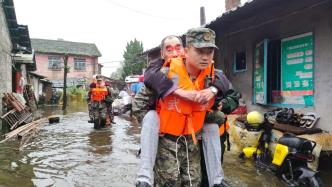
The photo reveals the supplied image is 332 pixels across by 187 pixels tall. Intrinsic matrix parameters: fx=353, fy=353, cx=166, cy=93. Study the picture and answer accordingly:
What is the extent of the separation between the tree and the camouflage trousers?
165ft

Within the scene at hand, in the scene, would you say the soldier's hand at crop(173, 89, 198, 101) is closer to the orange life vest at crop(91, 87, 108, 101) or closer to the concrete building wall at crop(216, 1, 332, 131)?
the concrete building wall at crop(216, 1, 332, 131)

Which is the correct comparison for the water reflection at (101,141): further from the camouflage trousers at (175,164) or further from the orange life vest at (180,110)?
the orange life vest at (180,110)

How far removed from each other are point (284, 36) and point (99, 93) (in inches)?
264

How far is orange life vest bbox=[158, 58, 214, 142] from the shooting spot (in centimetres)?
269

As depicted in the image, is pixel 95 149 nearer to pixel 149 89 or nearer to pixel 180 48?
pixel 180 48

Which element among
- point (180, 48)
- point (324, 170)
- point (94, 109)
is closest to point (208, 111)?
point (180, 48)

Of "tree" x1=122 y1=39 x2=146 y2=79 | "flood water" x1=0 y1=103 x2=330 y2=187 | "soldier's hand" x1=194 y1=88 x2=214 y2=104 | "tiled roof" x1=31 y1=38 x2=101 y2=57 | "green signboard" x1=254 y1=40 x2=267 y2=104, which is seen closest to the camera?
"soldier's hand" x1=194 y1=88 x2=214 y2=104

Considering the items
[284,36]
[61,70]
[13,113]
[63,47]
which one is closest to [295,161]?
[284,36]

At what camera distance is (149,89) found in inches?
111

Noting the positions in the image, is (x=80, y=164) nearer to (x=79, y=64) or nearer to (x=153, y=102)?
(x=153, y=102)

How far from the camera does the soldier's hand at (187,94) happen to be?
2598 millimetres

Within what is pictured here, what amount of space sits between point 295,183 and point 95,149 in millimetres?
5257

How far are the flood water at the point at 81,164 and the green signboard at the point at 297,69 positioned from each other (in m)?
1.73

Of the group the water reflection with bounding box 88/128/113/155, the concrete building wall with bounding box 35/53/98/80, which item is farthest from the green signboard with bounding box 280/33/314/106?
the concrete building wall with bounding box 35/53/98/80
